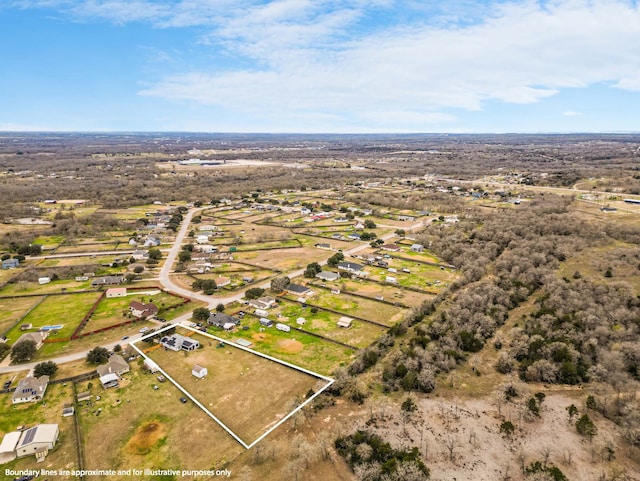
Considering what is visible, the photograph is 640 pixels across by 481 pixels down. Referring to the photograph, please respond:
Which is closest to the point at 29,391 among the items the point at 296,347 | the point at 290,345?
the point at 290,345

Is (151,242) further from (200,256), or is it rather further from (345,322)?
(345,322)

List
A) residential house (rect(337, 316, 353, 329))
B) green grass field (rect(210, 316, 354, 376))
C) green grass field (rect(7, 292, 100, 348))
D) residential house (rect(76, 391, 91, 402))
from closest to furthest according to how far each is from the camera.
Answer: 1. residential house (rect(76, 391, 91, 402))
2. green grass field (rect(210, 316, 354, 376))
3. green grass field (rect(7, 292, 100, 348))
4. residential house (rect(337, 316, 353, 329))

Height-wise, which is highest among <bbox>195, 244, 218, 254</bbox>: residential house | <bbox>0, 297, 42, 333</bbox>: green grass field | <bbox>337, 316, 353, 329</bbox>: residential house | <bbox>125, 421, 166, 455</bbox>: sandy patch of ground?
<bbox>195, 244, 218, 254</bbox>: residential house

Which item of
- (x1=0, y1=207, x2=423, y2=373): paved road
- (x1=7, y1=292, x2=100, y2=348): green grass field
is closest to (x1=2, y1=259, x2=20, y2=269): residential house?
(x1=0, y1=207, x2=423, y2=373): paved road

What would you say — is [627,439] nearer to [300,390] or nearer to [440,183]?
[300,390]

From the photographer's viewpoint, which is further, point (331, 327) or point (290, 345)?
point (331, 327)

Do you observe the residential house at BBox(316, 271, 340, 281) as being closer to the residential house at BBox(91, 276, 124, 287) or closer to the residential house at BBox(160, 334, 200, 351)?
the residential house at BBox(160, 334, 200, 351)

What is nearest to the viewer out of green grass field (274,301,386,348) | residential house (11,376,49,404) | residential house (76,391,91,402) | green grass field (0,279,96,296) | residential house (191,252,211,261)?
residential house (11,376,49,404)
